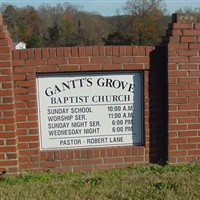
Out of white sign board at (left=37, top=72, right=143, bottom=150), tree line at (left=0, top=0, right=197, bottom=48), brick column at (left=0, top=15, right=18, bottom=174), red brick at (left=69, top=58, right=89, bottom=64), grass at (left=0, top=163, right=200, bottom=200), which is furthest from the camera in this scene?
tree line at (left=0, top=0, right=197, bottom=48)

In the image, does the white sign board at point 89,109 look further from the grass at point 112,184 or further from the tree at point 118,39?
the tree at point 118,39

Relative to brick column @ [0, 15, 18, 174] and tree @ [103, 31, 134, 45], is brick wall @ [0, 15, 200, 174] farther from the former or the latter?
tree @ [103, 31, 134, 45]

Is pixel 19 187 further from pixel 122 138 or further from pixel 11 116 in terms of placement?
pixel 122 138

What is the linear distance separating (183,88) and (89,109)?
1248 mm

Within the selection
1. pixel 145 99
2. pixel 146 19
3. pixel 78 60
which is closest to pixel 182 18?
pixel 145 99

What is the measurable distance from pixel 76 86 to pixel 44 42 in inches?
1911

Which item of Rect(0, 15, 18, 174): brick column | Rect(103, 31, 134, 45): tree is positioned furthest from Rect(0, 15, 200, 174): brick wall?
Rect(103, 31, 134, 45): tree

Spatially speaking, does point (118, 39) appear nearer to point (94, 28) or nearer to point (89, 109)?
point (94, 28)

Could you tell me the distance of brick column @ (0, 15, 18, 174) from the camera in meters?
4.81

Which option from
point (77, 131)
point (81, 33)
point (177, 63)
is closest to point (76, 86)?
point (77, 131)

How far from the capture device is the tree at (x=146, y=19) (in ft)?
164

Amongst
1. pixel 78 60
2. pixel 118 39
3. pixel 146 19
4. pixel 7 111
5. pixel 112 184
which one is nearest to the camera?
pixel 112 184

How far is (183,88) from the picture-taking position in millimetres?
5121

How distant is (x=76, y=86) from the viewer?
16.8 feet
